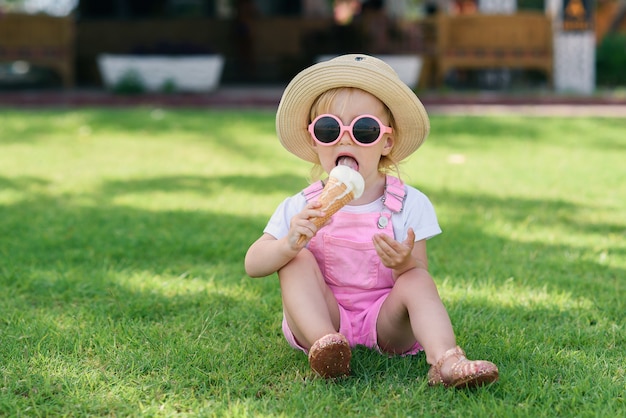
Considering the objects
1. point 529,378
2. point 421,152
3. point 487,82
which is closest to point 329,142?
point 529,378

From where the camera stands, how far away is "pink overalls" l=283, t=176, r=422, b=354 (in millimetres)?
3131

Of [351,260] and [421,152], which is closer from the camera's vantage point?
[351,260]

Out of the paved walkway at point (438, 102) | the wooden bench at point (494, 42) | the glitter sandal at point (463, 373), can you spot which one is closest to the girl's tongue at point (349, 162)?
the glitter sandal at point (463, 373)

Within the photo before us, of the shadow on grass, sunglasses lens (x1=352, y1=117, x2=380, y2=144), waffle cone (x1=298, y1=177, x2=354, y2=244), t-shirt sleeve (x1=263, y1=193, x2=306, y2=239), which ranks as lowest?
the shadow on grass

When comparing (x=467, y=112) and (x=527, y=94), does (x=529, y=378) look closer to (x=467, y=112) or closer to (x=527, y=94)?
(x=467, y=112)

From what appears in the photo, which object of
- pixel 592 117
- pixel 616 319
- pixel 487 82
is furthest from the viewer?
pixel 487 82

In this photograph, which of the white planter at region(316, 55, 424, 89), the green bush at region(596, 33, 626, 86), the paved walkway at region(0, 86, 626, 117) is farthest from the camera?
the green bush at region(596, 33, 626, 86)

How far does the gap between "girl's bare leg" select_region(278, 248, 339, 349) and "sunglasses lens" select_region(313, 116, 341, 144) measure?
0.39m

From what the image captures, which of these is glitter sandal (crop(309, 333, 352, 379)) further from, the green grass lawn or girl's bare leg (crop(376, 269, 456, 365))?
girl's bare leg (crop(376, 269, 456, 365))

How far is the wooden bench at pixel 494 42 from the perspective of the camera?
15.0 meters

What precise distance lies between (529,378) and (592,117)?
8588mm

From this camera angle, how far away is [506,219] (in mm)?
5531

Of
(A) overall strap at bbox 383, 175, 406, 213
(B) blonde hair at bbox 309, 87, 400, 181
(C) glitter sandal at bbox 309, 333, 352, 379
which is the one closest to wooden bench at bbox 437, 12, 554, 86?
(B) blonde hair at bbox 309, 87, 400, 181

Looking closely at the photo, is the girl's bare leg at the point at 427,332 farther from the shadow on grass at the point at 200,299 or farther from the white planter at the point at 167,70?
the white planter at the point at 167,70
